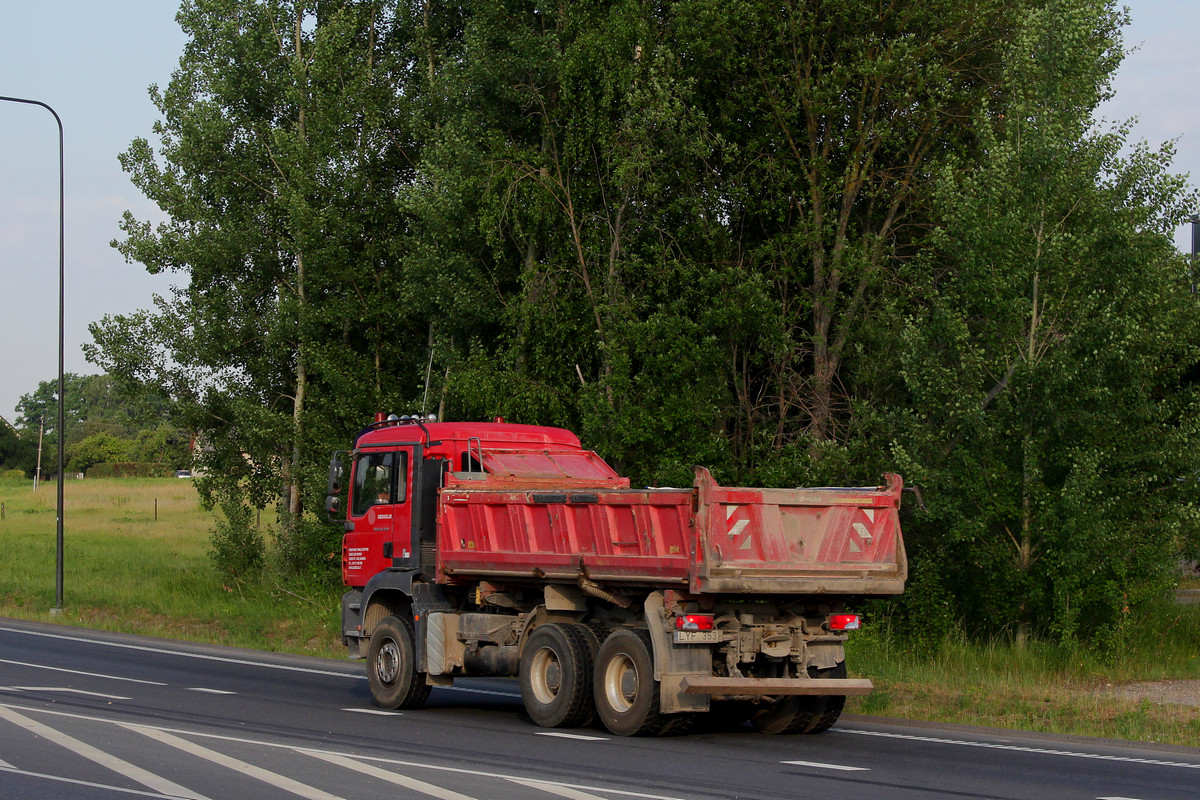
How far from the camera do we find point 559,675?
44.3 feet

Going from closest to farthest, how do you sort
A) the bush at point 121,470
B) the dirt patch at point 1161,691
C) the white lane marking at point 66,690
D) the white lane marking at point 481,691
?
1. the white lane marking at point 66,690
2. the dirt patch at point 1161,691
3. the white lane marking at point 481,691
4. the bush at point 121,470

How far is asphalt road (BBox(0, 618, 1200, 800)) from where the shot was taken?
9.77 meters

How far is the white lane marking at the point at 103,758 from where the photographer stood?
9.58 m

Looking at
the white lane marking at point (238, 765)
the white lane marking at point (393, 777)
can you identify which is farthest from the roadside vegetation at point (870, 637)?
the white lane marking at point (238, 765)

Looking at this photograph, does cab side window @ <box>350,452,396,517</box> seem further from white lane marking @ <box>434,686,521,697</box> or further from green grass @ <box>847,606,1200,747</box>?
green grass @ <box>847,606,1200,747</box>

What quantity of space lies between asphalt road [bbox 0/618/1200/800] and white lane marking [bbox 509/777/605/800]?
0.05 ft

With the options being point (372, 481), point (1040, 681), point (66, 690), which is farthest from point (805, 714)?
point (66, 690)

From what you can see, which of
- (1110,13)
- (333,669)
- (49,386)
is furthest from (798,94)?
(49,386)

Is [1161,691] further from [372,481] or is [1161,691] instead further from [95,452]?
[95,452]

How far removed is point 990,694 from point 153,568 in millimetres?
28411

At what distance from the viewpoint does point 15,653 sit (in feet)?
70.4

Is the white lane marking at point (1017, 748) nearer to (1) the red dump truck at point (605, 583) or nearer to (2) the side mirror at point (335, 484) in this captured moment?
(1) the red dump truck at point (605, 583)

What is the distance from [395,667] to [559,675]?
2.68 meters

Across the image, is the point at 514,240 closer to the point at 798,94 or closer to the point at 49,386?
the point at 798,94
